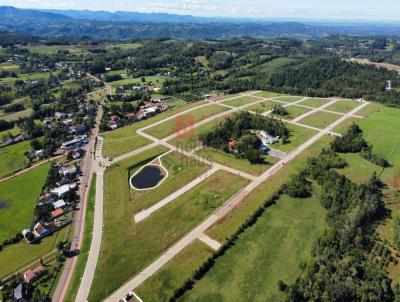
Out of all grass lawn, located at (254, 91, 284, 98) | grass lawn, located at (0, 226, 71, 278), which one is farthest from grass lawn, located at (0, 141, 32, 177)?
grass lawn, located at (254, 91, 284, 98)

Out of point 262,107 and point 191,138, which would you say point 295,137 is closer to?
point 262,107

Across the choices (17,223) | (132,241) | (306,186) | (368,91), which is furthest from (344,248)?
(368,91)

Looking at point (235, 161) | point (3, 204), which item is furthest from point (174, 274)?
point (3, 204)

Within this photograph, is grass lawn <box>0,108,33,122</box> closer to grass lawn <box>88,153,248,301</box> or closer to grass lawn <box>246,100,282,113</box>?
grass lawn <box>88,153,248,301</box>

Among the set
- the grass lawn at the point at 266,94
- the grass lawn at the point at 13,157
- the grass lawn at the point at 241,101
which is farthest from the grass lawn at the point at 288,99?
the grass lawn at the point at 13,157

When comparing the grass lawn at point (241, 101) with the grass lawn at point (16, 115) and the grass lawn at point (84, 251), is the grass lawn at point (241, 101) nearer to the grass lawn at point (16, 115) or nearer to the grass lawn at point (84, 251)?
the grass lawn at point (84, 251)

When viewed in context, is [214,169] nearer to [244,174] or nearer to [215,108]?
[244,174]

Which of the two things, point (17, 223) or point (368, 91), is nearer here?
point (17, 223)
